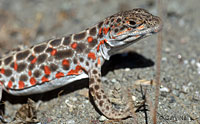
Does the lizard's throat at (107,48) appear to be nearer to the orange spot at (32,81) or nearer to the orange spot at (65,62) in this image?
the orange spot at (65,62)

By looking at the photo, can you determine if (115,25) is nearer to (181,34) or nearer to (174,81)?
(174,81)

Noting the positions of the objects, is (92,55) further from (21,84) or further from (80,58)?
(21,84)

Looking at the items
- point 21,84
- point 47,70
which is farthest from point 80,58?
point 21,84

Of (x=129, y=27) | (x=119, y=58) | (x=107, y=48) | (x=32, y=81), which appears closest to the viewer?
(x=129, y=27)

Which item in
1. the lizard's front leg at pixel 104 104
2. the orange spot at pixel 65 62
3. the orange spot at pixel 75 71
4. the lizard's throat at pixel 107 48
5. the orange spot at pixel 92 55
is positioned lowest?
the lizard's front leg at pixel 104 104

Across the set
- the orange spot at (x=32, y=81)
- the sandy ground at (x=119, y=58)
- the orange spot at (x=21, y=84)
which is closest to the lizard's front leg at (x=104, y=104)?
the sandy ground at (x=119, y=58)

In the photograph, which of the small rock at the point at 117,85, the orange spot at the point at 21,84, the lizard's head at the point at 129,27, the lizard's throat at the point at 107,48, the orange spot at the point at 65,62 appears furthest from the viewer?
the orange spot at the point at 21,84

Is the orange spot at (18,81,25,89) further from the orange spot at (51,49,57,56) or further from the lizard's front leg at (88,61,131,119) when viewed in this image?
the lizard's front leg at (88,61,131,119)
